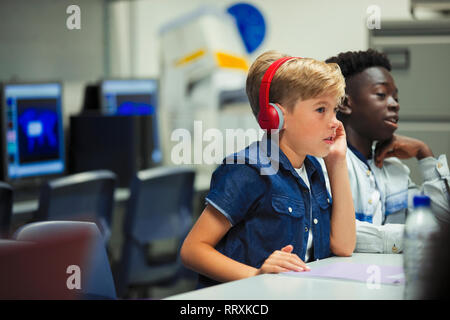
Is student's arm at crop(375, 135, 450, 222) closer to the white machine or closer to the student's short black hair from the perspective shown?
the student's short black hair

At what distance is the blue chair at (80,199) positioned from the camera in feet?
8.65

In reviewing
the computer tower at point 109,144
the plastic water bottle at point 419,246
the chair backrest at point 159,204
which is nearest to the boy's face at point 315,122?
the plastic water bottle at point 419,246

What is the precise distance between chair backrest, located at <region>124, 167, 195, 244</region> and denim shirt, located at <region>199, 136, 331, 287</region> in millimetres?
1680

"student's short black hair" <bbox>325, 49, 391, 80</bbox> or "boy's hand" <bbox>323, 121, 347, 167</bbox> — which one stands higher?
"student's short black hair" <bbox>325, 49, 391, 80</bbox>

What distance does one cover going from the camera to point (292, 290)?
0.97 metres

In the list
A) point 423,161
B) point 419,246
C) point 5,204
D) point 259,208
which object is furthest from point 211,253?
point 5,204

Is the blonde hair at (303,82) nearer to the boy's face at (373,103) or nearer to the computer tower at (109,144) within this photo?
the boy's face at (373,103)

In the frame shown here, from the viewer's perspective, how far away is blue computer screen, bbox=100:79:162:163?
3633 mm

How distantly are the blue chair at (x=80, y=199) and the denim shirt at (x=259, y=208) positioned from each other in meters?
1.46

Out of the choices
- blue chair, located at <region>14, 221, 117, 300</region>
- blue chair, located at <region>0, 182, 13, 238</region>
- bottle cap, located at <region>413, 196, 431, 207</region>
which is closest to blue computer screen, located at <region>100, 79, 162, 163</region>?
blue chair, located at <region>0, 182, 13, 238</region>

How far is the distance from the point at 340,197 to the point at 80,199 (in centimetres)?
171

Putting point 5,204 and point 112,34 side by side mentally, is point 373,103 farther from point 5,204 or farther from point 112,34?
point 112,34

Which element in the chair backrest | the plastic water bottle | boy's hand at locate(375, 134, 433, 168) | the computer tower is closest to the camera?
the plastic water bottle

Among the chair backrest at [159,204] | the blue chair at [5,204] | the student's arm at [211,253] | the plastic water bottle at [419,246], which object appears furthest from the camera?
the chair backrest at [159,204]
